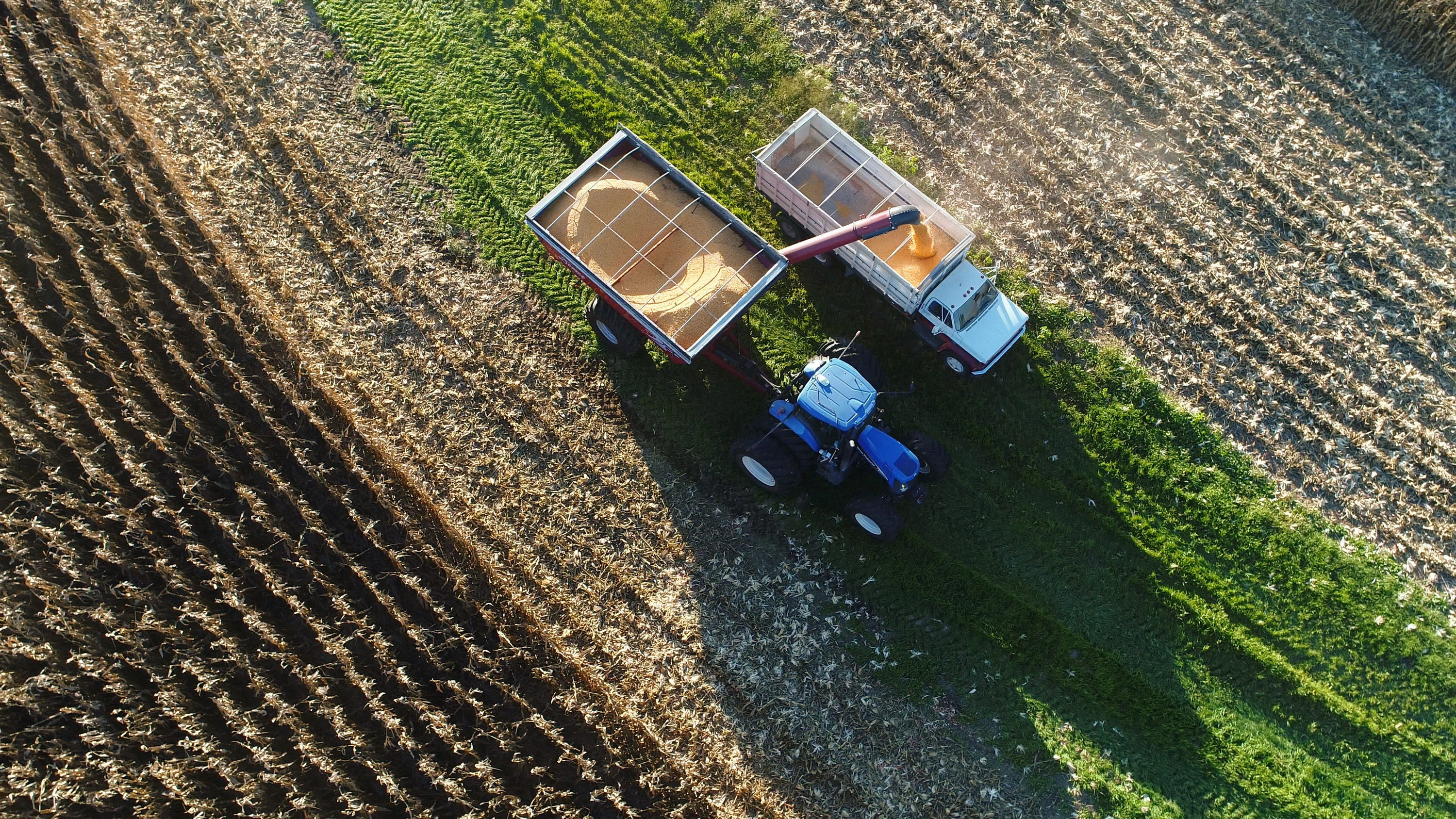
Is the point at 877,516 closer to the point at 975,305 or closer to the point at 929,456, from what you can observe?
the point at 929,456

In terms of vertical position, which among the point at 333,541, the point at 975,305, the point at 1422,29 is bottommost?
the point at 333,541

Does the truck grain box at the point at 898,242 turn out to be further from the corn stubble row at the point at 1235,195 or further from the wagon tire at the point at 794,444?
the wagon tire at the point at 794,444

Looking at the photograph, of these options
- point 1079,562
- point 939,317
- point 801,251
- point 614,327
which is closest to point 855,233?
point 801,251

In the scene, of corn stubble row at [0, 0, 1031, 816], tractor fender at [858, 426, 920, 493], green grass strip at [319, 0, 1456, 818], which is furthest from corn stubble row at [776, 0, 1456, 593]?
corn stubble row at [0, 0, 1031, 816]

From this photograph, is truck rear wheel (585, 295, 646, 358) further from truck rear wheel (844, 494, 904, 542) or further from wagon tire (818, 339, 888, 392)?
truck rear wheel (844, 494, 904, 542)

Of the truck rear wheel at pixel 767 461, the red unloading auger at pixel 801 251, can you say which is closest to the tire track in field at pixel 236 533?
the truck rear wheel at pixel 767 461

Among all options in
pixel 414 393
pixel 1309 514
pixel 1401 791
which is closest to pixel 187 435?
pixel 414 393

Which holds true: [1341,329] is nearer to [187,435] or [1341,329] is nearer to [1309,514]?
[1309,514]
